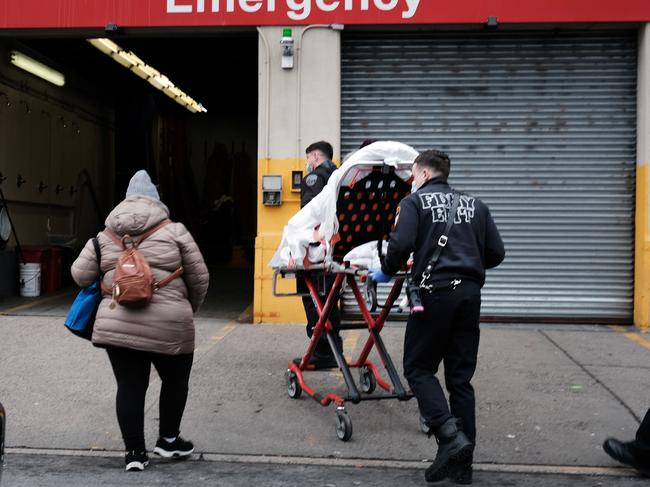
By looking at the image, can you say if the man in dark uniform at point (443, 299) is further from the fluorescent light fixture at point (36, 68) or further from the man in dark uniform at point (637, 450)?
the fluorescent light fixture at point (36, 68)

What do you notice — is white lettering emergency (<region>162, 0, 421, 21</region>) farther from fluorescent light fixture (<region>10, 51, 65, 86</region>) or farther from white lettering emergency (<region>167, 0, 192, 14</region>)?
fluorescent light fixture (<region>10, 51, 65, 86</region>)

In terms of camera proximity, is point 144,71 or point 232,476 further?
point 144,71

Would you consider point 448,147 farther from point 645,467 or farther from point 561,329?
point 645,467

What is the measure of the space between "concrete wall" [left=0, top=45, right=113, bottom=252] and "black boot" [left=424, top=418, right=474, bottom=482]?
31.1 ft

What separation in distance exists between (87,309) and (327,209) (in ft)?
5.58

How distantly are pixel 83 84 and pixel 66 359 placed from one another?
9.56m

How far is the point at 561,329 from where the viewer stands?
9.12 m

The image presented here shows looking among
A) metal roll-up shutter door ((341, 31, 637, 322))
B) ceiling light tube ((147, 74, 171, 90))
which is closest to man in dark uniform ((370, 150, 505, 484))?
metal roll-up shutter door ((341, 31, 637, 322))

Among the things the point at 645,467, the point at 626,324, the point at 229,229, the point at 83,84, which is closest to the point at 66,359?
the point at 645,467

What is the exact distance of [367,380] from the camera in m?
6.02

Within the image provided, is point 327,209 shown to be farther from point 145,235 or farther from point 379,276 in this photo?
point 145,235

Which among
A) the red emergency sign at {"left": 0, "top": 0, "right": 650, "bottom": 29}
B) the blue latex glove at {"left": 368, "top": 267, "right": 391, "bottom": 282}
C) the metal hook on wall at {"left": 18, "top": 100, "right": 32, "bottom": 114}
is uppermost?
the red emergency sign at {"left": 0, "top": 0, "right": 650, "bottom": 29}

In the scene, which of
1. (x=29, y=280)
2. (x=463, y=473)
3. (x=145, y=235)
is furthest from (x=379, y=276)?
(x=29, y=280)

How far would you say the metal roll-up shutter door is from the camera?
30.6 ft
